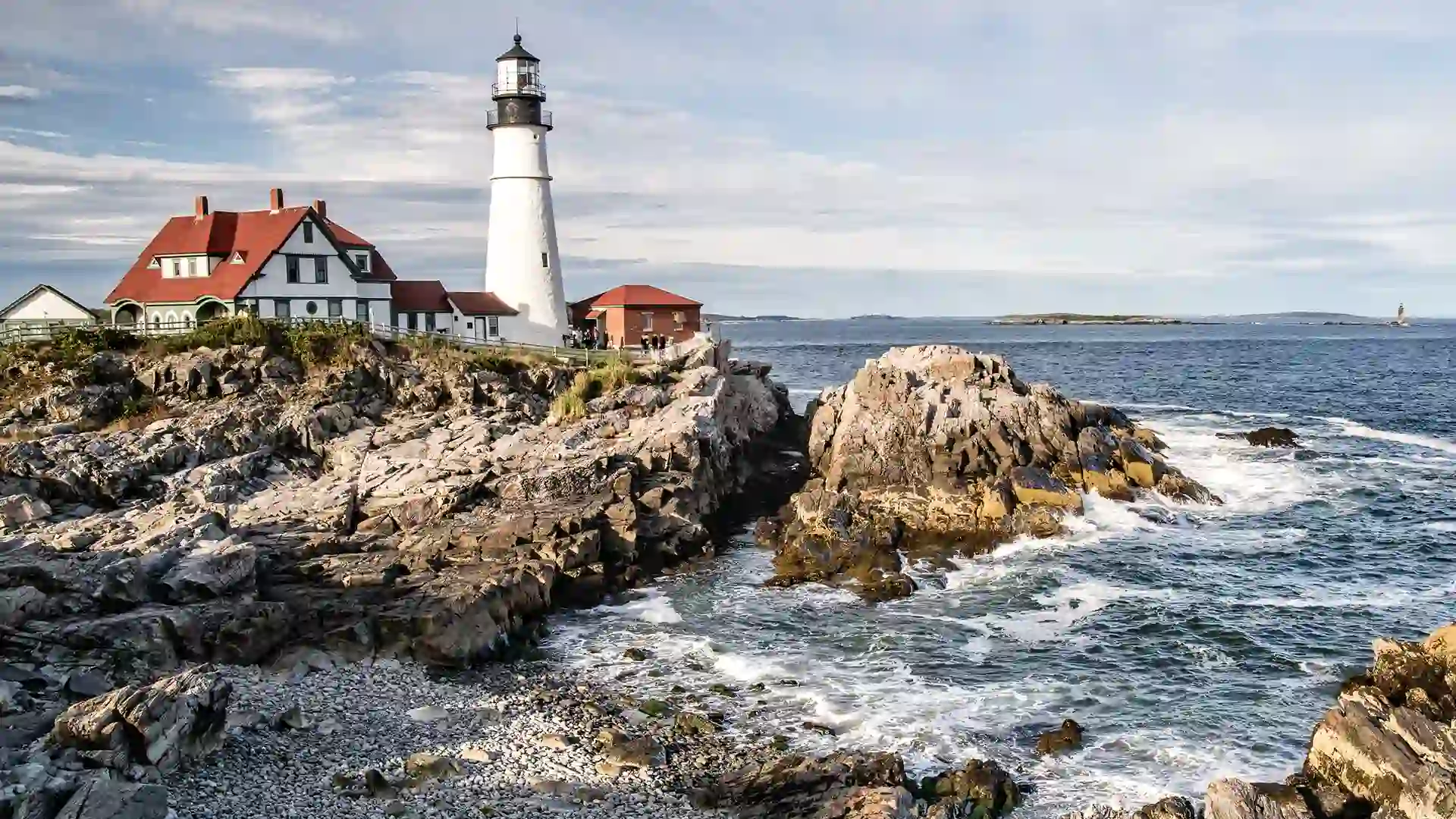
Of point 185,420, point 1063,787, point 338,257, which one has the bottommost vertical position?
point 1063,787

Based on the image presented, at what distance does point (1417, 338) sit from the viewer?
162 metres

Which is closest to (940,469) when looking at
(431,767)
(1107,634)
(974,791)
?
(1107,634)

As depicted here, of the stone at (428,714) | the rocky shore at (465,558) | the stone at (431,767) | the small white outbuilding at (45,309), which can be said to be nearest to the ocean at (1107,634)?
the rocky shore at (465,558)

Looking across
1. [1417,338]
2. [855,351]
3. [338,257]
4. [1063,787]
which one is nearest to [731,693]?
[1063,787]

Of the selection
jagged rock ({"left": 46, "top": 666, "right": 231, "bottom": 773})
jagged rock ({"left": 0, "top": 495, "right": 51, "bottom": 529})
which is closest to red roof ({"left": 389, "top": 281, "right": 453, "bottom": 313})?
jagged rock ({"left": 0, "top": 495, "right": 51, "bottom": 529})

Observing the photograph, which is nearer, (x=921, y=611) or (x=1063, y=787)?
(x=1063, y=787)

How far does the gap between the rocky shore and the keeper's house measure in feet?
15.7

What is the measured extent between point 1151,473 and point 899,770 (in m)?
22.5

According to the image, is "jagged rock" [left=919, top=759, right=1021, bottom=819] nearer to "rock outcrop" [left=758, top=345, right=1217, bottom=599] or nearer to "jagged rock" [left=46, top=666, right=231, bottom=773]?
"rock outcrop" [left=758, top=345, right=1217, bottom=599]

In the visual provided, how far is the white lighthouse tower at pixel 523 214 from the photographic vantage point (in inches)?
1826

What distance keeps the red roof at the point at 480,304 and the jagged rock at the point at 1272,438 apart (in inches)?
1263

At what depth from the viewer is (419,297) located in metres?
48.8

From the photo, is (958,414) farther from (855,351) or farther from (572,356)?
(855,351)

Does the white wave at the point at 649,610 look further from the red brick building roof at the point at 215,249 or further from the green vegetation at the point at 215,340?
the red brick building roof at the point at 215,249
